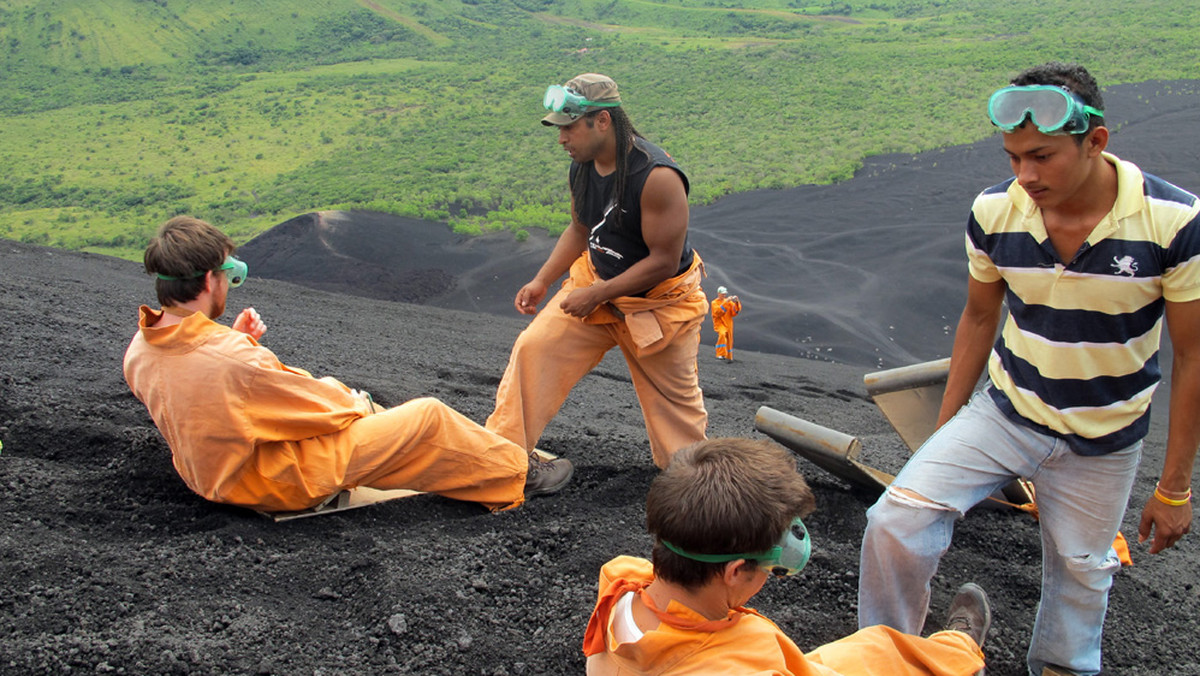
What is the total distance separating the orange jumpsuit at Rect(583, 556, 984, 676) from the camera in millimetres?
1859

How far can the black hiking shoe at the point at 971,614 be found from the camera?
269 centimetres

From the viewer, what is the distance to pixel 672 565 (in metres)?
1.88

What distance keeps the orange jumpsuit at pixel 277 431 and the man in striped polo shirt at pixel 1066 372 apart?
167cm

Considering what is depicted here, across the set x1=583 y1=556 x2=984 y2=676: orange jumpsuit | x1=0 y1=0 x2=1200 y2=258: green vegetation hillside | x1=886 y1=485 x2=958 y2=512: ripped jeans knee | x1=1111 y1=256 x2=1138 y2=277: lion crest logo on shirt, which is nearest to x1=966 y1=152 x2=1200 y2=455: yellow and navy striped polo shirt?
x1=1111 y1=256 x2=1138 y2=277: lion crest logo on shirt

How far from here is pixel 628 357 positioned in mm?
3904

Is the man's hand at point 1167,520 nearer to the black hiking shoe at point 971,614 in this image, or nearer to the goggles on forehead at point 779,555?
the black hiking shoe at point 971,614

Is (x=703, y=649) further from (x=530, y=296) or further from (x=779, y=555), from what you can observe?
(x=530, y=296)

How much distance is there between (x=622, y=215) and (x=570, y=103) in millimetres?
489

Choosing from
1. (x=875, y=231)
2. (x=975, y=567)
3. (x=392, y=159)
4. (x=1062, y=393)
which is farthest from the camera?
(x=392, y=159)

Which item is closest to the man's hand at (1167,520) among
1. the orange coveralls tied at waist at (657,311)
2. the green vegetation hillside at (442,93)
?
the orange coveralls tied at waist at (657,311)

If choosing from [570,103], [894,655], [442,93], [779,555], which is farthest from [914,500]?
[442,93]

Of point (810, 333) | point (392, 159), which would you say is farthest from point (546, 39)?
point (810, 333)

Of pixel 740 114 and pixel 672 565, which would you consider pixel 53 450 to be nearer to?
pixel 672 565

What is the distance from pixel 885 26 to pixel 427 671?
41361 mm
